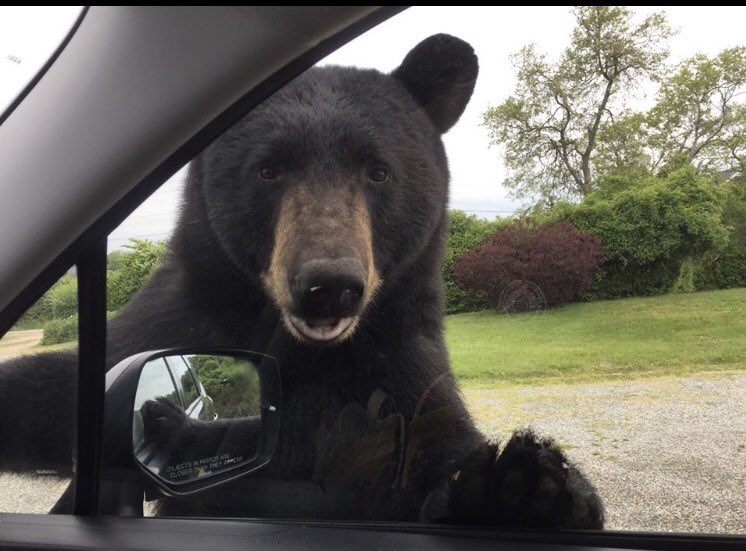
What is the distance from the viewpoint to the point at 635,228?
1706 mm

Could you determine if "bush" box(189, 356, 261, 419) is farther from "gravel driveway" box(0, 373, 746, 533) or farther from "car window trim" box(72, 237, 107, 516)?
"gravel driveway" box(0, 373, 746, 533)

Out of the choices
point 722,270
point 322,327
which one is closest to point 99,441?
point 322,327

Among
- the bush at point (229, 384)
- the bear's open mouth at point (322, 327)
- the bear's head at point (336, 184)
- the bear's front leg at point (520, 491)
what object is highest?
the bear's head at point (336, 184)

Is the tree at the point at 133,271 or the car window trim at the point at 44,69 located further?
the tree at the point at 133,271

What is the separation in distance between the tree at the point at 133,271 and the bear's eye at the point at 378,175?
2.08 ft

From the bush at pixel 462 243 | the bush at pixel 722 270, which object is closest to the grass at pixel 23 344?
the bush at pixel 462 243

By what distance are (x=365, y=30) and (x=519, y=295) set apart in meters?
0.78

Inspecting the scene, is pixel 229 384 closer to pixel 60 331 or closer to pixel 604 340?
pixel 60 331

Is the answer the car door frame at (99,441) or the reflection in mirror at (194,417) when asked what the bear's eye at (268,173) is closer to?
the car door frame at (99,441)

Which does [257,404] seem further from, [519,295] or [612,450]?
[612,450]

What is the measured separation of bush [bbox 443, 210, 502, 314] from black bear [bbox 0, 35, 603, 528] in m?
0.04

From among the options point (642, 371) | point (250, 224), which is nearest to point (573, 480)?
point (642, 371)

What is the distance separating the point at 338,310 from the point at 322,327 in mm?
81

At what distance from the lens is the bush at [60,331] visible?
187 centimetres
